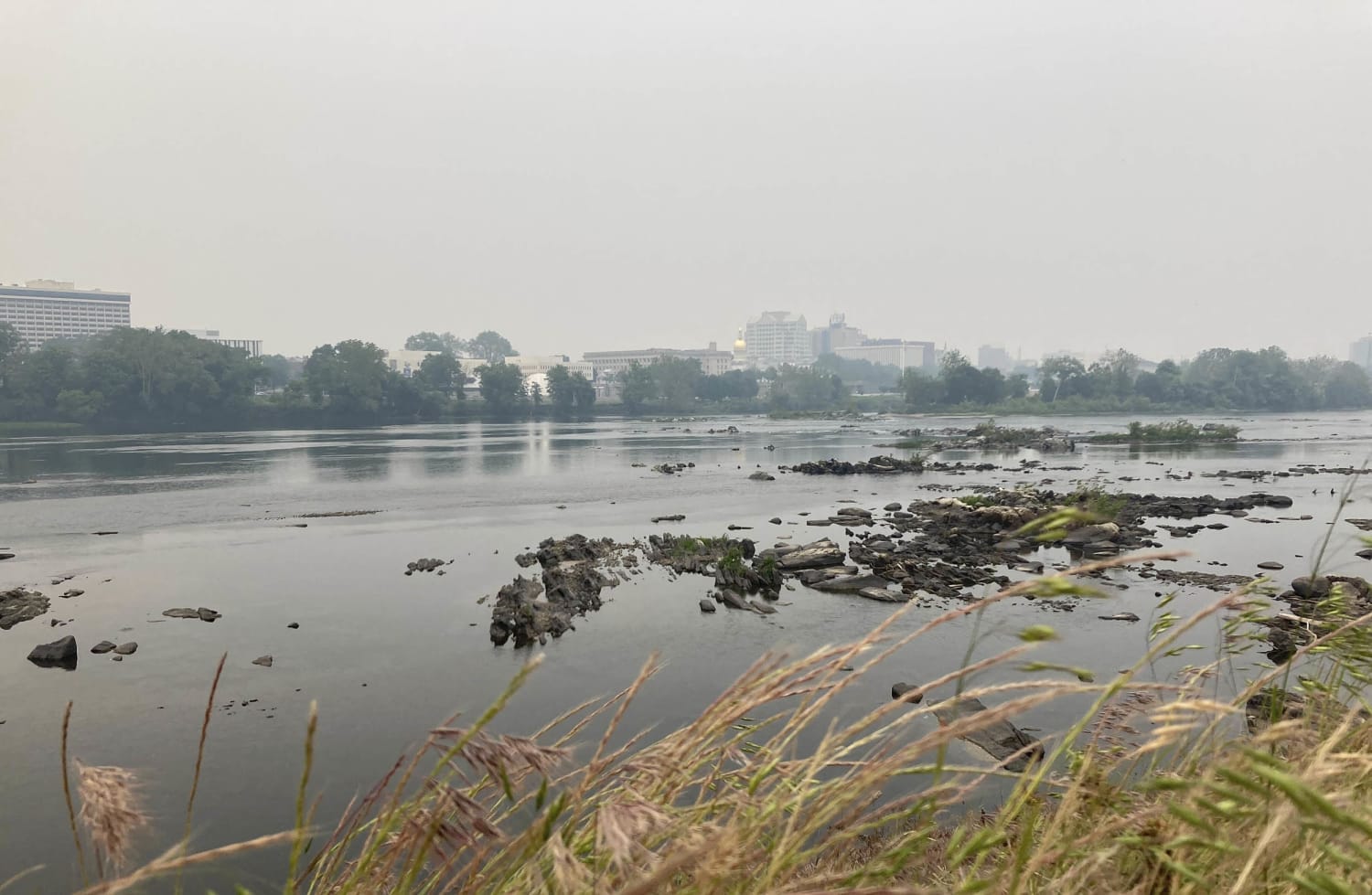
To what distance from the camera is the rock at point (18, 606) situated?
1543 cm

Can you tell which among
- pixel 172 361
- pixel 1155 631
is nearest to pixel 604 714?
pixel 1155 631

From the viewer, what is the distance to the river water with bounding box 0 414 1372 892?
374 inches

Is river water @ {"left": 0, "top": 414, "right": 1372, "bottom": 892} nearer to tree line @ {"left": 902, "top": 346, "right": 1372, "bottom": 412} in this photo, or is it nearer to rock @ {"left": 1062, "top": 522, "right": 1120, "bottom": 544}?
rock @ {"left": 1062, "top": 522, "right": 1120, "bottom": 544}

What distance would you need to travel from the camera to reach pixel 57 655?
1314 centimetres

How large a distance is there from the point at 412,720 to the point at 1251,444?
67.2 meters

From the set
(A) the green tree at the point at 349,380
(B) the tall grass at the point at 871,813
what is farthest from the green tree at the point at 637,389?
(B) the tall grass at the point at 871,813

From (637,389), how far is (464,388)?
99.2 ft

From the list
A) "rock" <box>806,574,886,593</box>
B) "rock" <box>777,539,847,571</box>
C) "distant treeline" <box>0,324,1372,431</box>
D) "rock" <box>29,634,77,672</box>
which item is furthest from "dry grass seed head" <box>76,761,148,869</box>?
"distant treeline" <box>0,324,1372,431</box>

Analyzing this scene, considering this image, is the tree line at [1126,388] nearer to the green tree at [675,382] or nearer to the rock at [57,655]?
the green tree at [675,382]

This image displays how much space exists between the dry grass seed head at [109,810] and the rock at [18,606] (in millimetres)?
17839

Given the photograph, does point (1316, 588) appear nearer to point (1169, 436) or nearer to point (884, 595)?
point (884, 595)

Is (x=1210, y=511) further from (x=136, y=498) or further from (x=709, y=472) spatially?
(x=136, y=498)

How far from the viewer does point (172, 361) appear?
91562mm

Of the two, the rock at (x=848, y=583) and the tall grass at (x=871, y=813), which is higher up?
the tall grass at (x=871, y=813)
